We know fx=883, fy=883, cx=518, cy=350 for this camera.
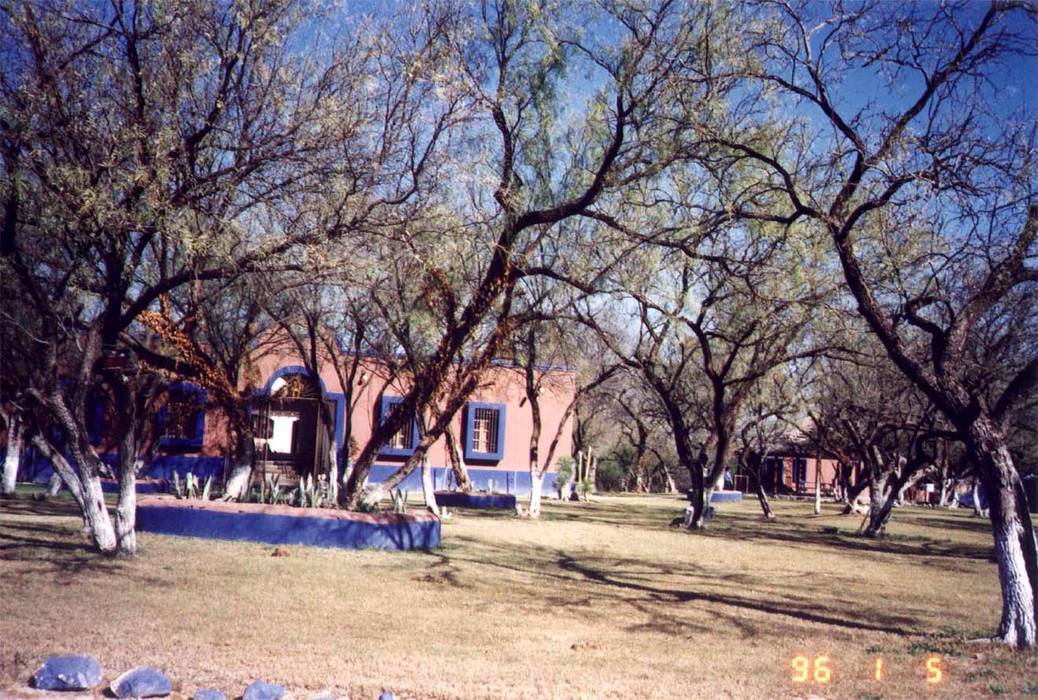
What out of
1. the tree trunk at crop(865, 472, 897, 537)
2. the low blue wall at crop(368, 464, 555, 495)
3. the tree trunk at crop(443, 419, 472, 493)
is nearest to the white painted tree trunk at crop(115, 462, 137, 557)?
the tree trunk at crop(443, 419, 472, 493)

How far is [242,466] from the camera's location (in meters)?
17.5

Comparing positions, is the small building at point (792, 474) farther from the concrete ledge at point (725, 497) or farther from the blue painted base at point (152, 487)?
the blue painted base at point (152, 487)

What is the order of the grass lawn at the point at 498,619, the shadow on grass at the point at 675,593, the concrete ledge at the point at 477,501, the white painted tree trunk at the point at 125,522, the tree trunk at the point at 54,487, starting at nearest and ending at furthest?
the grass lawn at the point at 498,619 < the shadow on grass at the point at 675,593 < the white painted tree trunk at the point at 125,522 < the tree trunk at the point at 54,487 < the concrete ledge at the point at 477,501

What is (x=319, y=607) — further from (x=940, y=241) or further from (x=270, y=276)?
(x=940, y=241)

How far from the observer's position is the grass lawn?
623 cm

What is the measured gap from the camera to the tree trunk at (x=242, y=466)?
17.2 meters

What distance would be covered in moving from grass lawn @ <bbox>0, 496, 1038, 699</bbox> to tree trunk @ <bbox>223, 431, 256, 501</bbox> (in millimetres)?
3032

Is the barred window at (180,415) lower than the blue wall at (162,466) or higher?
higher

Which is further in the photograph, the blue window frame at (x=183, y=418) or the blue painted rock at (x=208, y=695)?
the blue window frame at (x=183, y=418)

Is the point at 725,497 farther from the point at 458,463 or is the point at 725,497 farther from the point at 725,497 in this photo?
the point at 458,463

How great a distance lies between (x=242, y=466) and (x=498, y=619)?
10.4 m

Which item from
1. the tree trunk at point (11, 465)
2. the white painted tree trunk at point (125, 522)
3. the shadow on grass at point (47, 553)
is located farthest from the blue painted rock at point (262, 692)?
the tree trunk at point (11, 465)

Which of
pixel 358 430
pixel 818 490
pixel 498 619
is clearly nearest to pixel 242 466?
pixel 498 619
